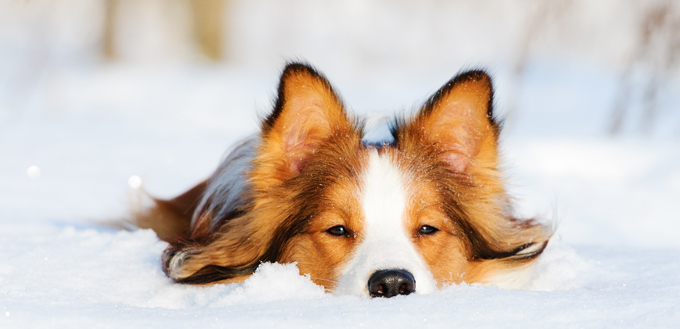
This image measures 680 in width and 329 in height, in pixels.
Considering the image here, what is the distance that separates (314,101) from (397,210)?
25.6 inches

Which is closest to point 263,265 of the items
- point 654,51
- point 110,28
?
point 654,51

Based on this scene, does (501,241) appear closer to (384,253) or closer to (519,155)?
(384,253)

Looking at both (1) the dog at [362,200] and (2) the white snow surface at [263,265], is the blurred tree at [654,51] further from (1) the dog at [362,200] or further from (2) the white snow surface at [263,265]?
(1) the dog at [362,200]

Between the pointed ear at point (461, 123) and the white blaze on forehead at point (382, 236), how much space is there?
303 mm

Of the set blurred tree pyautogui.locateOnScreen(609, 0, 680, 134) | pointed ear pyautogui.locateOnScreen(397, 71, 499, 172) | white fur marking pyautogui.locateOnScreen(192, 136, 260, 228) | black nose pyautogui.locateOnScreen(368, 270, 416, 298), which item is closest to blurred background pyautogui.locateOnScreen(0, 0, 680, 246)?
blurred tree pyautogui.locateOnScreen(609, 0, 680, 134)

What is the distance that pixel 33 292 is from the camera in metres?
2.79

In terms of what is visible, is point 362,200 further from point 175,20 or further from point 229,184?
point 175,20

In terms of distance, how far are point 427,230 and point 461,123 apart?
0.56 metres

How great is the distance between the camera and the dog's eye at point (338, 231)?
3281mm

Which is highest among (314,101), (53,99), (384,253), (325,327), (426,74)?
(426,74)

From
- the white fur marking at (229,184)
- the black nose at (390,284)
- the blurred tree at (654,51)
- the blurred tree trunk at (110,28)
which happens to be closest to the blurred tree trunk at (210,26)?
the blurred tree trunk at (110,28)

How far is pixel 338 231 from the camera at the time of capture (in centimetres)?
330

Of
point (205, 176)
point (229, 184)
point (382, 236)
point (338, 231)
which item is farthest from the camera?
point (205, 176)

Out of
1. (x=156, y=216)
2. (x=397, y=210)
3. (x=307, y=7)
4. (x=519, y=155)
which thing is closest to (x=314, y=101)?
(x=397, y=210)
